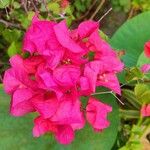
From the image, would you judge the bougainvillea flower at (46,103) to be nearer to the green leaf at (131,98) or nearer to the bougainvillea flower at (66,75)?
the bougainvillea flower at (66,75)

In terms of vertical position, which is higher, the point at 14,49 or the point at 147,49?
the point at 147,49

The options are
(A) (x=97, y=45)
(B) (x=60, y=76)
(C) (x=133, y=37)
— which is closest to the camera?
(B) (x=60, y=76)

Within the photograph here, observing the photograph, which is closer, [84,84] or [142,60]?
[84,84]

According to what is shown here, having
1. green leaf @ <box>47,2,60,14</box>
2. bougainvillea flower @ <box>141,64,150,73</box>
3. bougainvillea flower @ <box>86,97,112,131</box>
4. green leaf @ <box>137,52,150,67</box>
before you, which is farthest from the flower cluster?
green leaf @ <box>47,2,60,14</box>

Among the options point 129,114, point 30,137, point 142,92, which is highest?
point 142,92

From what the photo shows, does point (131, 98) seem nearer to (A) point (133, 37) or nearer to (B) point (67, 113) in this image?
(A) point (133, 37)

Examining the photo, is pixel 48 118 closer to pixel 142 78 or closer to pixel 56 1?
pixel 142 78

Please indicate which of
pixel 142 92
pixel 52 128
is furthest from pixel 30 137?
pixel 142 92

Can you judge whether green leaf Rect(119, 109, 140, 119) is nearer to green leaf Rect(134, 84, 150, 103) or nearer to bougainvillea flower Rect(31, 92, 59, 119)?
green leaf Rect(134, 84, 150, 103)
